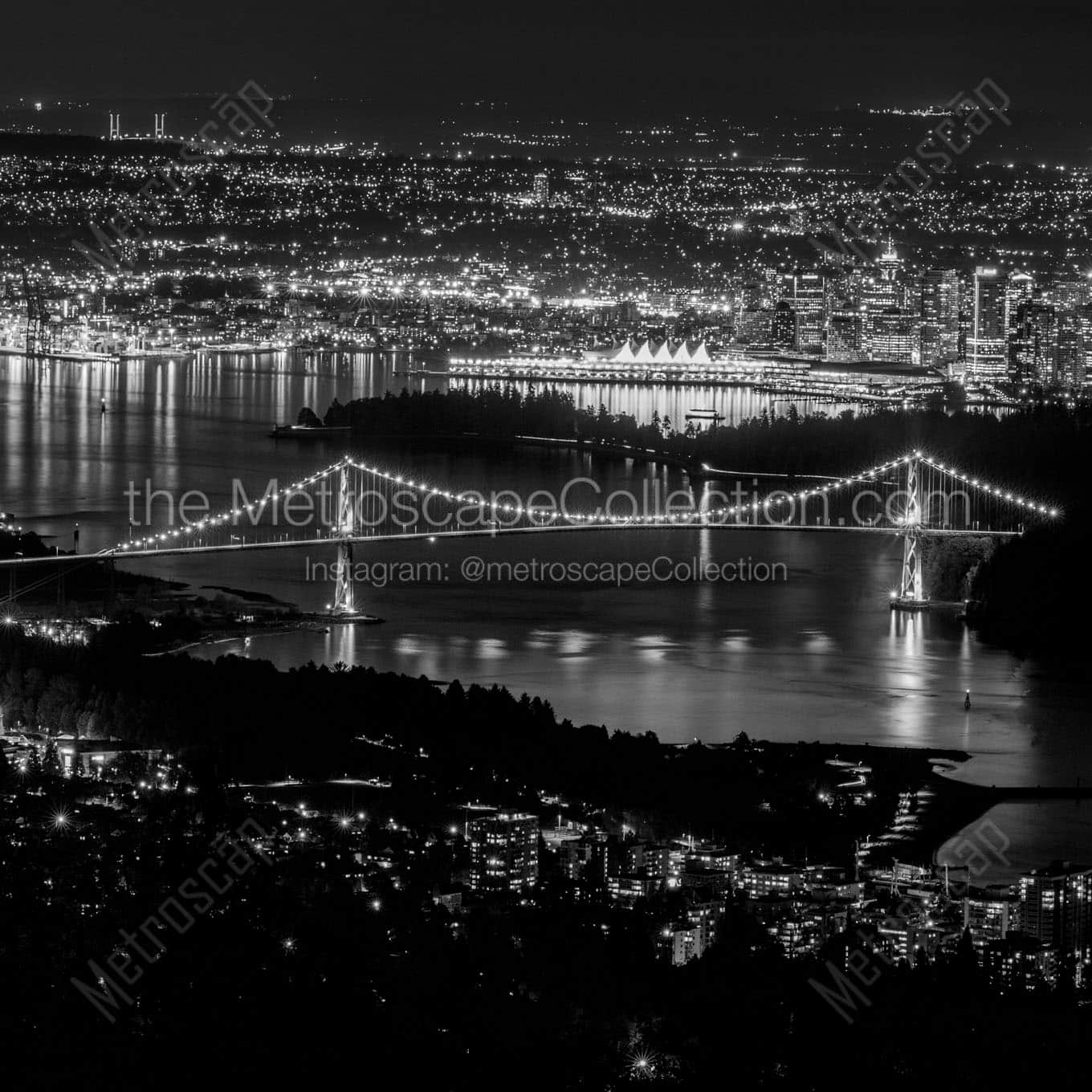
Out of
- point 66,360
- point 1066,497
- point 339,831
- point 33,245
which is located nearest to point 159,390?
point 66,360

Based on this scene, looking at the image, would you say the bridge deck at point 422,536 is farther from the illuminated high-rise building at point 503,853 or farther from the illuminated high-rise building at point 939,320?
the illuminated high-rise building at point 939,320

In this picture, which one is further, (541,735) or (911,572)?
(911,572)

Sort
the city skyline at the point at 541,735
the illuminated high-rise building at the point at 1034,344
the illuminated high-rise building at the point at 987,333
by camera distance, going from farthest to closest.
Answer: the illuminated high-rise building at the point at 987,333, the illuminated high-rise building at the point at 1034,344, the city skyline at the point at 541,735

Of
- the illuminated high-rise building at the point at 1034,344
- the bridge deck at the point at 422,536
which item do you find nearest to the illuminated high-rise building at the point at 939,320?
the illuminated high-rise building at the point at 1034,344

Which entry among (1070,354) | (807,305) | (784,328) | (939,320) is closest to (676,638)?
(1070,354)

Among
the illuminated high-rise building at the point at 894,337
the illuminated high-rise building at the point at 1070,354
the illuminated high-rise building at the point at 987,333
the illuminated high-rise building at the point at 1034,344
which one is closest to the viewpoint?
the illuminated high-rise building at the point at 1070,354

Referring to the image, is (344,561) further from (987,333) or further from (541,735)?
(987,333)
